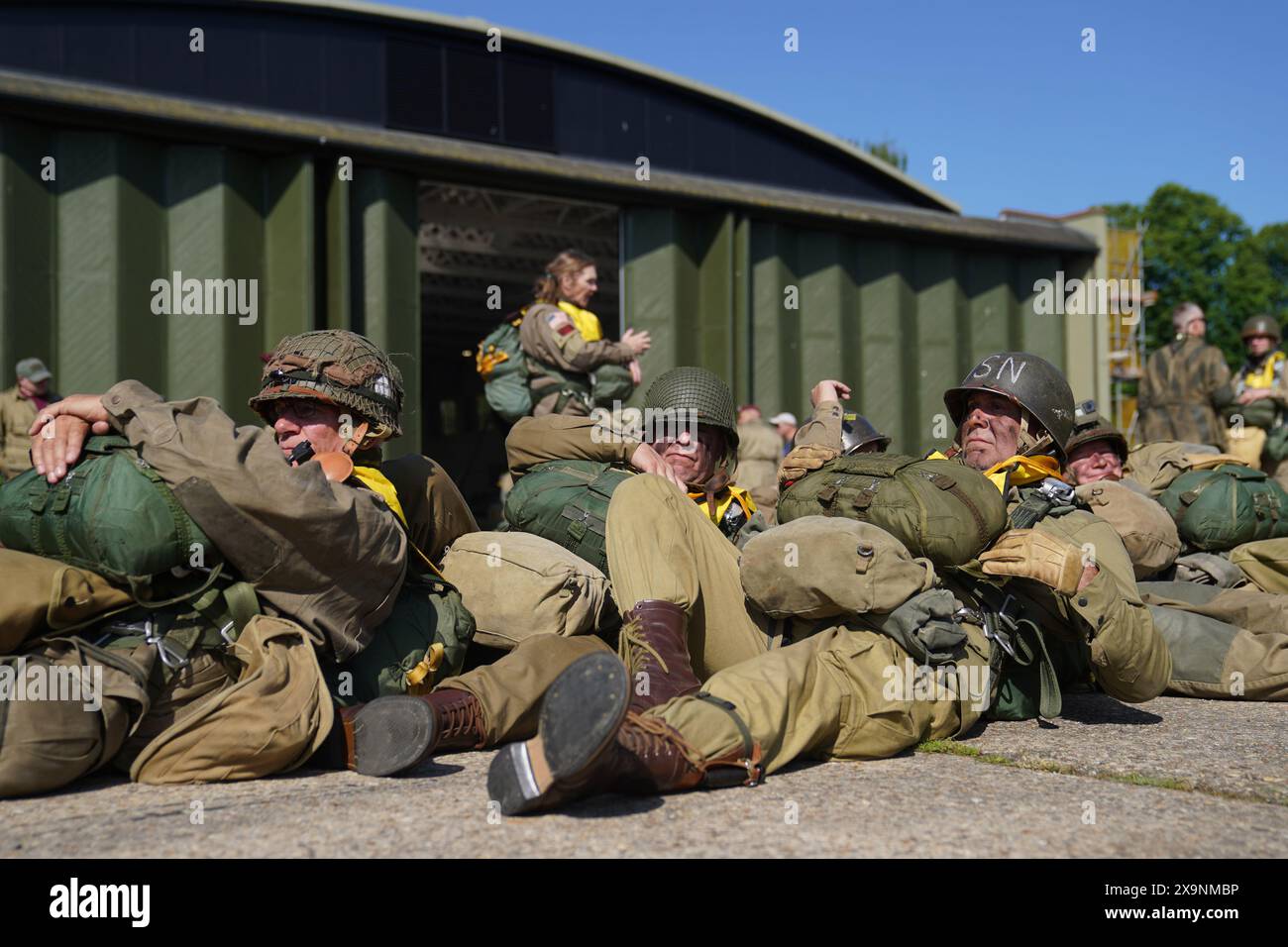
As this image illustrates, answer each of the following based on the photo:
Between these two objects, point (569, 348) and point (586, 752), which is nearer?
point (586, 752)

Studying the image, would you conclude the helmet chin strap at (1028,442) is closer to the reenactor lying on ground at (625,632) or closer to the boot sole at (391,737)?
the reenactor lying on ground at (625,632)

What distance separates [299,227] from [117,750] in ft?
27.6

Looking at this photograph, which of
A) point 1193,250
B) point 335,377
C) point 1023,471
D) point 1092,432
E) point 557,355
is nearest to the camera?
point 335,377

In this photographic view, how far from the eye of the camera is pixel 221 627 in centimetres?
335

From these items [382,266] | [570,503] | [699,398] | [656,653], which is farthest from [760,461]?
[656,653]

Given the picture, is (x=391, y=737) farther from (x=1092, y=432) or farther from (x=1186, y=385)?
(x=1186, y=385)

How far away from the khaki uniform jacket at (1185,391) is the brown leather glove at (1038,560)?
31.5 feet

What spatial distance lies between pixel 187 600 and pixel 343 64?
11465mm

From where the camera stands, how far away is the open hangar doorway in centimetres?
1516

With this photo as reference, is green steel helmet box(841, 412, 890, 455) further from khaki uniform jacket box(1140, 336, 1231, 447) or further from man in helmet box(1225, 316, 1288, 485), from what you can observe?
khaki uniform jacket box(1140, 336, 1231, 447)

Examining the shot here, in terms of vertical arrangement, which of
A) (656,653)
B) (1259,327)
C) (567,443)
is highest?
(1259,327)
